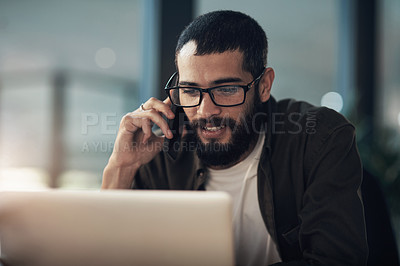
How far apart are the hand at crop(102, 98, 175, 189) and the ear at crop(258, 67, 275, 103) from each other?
38 centimetres

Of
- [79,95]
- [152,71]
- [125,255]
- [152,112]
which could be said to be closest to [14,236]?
[125,255]

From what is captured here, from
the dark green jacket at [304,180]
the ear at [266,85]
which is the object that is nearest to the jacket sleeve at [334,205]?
the dark green jacket at [304,180]

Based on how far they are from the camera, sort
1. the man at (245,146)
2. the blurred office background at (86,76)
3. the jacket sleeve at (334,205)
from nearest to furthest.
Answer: the jacket sleeve at (334,205) < the man at (245,146) < the blurred office background at (86,76)

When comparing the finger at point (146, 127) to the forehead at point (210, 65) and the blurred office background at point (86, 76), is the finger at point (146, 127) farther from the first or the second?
the blurred office background at point (86, 76)

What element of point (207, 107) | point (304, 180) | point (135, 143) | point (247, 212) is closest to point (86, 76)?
point (135, 143)

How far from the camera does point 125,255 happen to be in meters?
0.67

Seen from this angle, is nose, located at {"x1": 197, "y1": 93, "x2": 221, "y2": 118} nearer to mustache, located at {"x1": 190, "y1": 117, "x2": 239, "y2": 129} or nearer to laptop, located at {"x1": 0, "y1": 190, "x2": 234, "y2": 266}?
mustache, located at {"x1": 190, "y1": 117, "x2": 239, "y2": 129}

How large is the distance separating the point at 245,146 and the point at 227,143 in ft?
0.28

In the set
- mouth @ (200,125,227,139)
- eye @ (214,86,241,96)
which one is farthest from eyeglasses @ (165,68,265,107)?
mouth @ (200,125,227,139)

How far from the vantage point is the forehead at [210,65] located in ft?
4.22

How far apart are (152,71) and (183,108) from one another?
892mm

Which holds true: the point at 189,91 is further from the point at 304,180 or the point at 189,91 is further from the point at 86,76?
the point at 86,76

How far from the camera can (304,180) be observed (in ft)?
4.20

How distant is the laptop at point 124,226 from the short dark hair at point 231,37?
77 cm
